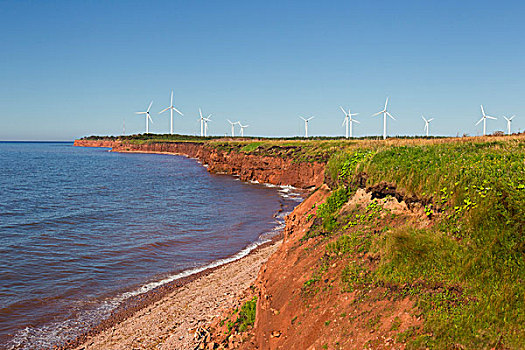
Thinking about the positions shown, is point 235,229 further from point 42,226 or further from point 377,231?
point 377,231

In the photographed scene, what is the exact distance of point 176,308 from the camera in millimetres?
13492

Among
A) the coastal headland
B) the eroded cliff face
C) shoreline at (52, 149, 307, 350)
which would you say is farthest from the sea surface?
the eroded cliff face

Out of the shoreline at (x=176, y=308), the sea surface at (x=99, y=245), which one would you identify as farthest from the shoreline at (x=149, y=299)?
the sea surface at (x=99, y=245)

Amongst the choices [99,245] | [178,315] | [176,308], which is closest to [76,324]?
[176,308]

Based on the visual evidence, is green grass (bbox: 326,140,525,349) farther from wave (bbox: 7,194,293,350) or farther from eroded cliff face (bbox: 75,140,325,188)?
eroded cliff face (bbox: 75,140,325,188)

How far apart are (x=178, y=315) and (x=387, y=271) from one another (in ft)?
27.2

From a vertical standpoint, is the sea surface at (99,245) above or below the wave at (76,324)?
above

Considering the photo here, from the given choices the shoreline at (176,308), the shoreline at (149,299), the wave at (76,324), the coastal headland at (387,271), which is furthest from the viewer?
the shoreline at (149,299)

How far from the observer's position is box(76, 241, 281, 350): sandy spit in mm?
11078

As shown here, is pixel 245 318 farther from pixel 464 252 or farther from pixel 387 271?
pixel 464 252

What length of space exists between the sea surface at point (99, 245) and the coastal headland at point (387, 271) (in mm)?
2875

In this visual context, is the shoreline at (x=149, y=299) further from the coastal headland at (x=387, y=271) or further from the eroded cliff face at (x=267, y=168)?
the eroded cliff face at (x=267, y=168)

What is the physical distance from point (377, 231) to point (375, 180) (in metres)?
1.81

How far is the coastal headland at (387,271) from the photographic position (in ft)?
18.9
